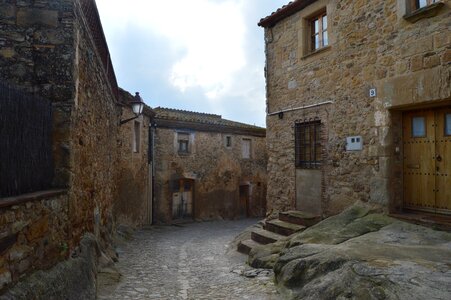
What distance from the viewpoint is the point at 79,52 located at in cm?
409

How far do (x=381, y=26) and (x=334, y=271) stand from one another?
14.9ft

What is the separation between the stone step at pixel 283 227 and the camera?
23.3ft

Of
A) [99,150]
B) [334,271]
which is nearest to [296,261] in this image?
[334,271]

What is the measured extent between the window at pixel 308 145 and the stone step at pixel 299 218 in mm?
1073

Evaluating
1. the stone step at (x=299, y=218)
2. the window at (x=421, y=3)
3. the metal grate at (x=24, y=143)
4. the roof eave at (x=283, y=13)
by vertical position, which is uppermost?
the roof eave at (x=283, y=13)

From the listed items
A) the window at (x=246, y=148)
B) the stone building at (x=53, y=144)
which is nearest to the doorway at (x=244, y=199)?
the window at (x=246, y=148)

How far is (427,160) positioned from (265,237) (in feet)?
11.2

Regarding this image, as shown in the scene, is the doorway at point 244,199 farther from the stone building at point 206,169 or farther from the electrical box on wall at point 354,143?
the electrical box on wall at point 354,143

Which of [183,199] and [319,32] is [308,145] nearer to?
[319,32]

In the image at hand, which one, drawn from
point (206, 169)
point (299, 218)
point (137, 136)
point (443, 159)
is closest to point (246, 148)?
point (206, 169)

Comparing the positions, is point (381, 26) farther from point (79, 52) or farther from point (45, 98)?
point (45, 98)

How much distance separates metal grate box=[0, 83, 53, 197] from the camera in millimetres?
2811

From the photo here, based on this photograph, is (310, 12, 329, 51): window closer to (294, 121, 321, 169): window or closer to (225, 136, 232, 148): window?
(294, 121, 321, 169): window

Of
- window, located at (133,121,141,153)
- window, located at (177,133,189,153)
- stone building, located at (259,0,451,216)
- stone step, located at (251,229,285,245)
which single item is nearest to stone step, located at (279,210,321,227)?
stone building, located at (259,0,451,216)
